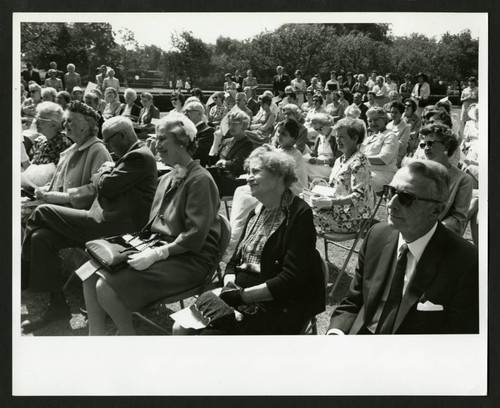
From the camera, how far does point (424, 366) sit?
3.81m

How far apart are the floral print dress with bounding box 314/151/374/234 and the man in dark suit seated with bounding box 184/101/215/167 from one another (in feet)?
9.45

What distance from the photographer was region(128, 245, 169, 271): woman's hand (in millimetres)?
3936

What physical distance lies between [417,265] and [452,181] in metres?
1.56

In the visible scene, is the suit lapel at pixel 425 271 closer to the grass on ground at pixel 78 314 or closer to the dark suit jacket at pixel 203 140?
the grass on ground at pixel 78 314

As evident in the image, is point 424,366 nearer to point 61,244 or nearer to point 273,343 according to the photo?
point 273,343

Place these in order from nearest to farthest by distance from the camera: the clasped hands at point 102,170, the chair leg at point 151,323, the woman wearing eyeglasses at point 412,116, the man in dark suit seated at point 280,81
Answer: the chair leg at point 151,323 < the clasped hands at point 102,170 < the woman wearing eyeglasses at point 412,116 < the man in dark suit seated at point 280,81

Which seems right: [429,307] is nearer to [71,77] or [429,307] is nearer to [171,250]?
[171,250]

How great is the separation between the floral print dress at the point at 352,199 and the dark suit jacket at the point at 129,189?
146 cm

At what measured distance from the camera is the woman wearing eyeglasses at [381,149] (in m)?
6.69

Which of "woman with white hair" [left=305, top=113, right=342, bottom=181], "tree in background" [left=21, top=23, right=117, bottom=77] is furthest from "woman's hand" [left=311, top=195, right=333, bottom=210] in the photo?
"tree in background" [left=21, top=23, right=117, bottom=77]

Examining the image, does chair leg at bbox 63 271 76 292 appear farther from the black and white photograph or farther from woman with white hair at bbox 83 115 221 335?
woman with white hair at bbox 83 115 221 335

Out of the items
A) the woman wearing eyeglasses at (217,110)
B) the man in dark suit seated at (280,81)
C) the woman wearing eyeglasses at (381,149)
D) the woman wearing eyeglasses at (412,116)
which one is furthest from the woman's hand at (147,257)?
the woman wearing eyeglasses at (217,110)

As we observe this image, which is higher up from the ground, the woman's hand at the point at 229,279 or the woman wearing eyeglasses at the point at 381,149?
the woman wearing eyeglasses at the point at 381,149

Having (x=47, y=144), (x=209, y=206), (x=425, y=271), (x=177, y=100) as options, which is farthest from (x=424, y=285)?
(x=177, y=100)
